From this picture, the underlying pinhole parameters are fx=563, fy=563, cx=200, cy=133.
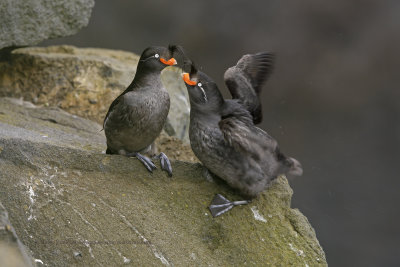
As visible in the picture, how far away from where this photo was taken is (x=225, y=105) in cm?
331

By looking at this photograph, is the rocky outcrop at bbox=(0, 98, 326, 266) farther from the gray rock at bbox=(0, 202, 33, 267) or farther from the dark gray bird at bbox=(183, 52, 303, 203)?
the gray rock at bbox=(0, 202, 33, 267)

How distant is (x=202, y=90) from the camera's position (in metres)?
3.22

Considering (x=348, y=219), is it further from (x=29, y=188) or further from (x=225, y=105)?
(x=29, y=188)

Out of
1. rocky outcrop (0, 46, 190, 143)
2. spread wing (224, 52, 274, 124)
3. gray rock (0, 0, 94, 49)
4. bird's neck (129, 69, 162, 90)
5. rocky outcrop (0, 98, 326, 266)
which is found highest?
spread wing (224, 52, 274, 124)

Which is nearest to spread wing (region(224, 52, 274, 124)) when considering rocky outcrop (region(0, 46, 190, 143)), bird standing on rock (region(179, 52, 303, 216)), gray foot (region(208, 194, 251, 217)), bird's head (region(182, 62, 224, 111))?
bird standing on rock (region(179, 52, 303, 216))

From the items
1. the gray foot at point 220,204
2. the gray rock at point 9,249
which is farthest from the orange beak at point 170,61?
the gray rock at point 9,249

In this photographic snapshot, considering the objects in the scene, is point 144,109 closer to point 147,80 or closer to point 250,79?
point 147,80

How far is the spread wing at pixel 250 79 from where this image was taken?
3604mm

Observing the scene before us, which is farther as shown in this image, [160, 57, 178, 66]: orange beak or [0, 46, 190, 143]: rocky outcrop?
[0, 46, 190, 143]: rocky outcrop

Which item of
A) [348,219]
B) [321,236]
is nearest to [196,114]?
[321,236]

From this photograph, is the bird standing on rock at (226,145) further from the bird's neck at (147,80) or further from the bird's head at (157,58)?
the bird's neck at (147,80)

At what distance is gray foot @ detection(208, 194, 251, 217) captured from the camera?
325 cm

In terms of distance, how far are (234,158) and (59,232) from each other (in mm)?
1037

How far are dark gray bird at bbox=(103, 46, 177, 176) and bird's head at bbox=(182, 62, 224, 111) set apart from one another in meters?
0.25
